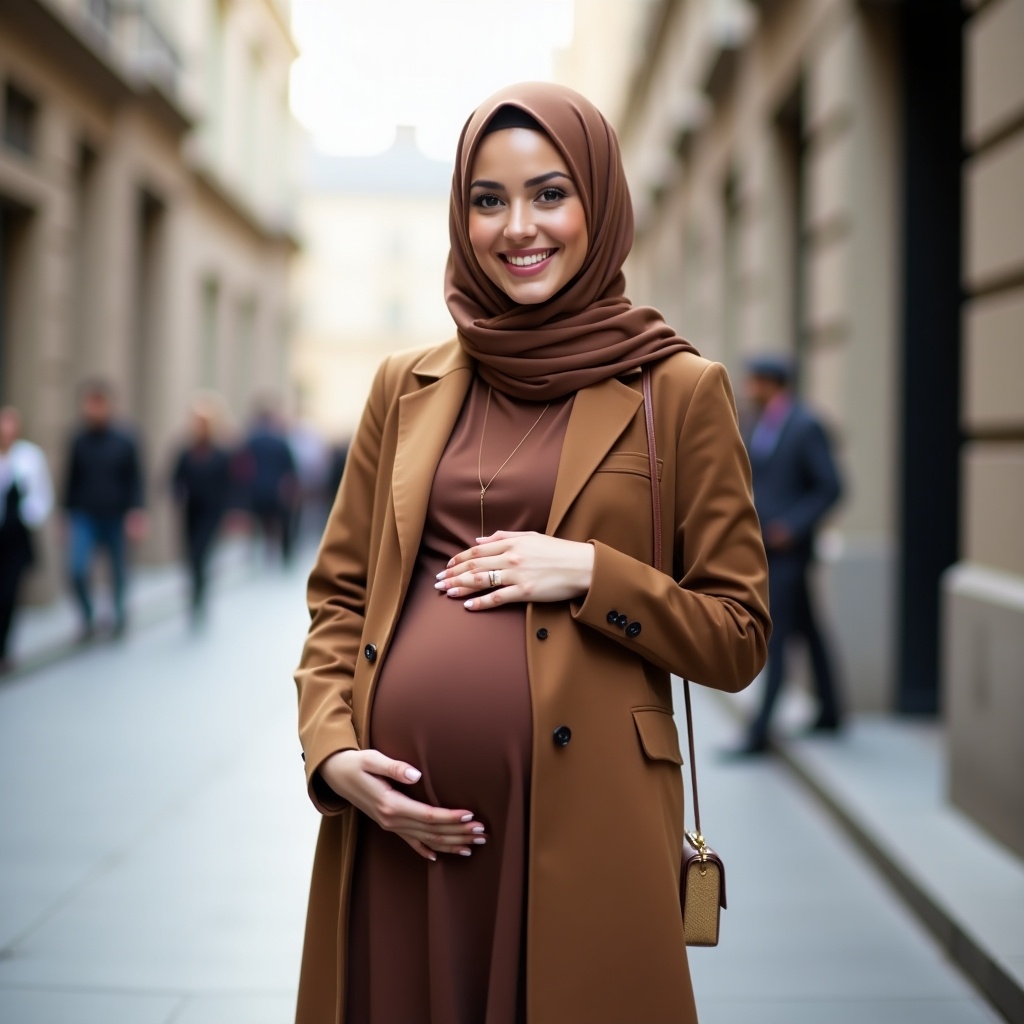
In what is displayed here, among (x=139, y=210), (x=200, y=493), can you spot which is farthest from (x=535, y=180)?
(x=139, y=210)

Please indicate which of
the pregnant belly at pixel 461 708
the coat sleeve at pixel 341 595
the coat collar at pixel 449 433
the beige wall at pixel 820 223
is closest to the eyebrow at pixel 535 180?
the coat collar at pixel 449 433

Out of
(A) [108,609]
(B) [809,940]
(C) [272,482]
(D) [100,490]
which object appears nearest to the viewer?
(B) [809,940]

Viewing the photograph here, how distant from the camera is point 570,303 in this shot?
212cm

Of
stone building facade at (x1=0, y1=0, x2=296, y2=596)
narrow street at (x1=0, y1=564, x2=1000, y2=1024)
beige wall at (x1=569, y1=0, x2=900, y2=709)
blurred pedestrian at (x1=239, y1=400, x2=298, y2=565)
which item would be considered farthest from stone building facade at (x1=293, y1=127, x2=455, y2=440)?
narrow street at (x1=0, y1=564, x2=1000, y2=1024)

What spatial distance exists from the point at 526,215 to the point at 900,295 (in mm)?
6061

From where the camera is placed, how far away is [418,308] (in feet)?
188

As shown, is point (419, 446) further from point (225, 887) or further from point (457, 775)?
point (225, 887)

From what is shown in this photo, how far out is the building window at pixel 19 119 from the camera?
1191 centimetres

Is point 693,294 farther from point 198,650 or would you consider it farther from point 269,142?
point 269,142

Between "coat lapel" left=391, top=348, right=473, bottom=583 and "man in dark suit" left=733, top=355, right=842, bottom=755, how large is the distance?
15.7 feet

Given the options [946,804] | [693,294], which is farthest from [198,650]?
[693,294]

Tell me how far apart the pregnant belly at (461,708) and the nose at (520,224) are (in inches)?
22.2

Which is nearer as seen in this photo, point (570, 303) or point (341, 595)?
point (570, 303)

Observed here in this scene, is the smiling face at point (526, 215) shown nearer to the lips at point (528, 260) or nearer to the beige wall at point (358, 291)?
the lips at point (528, 260)
